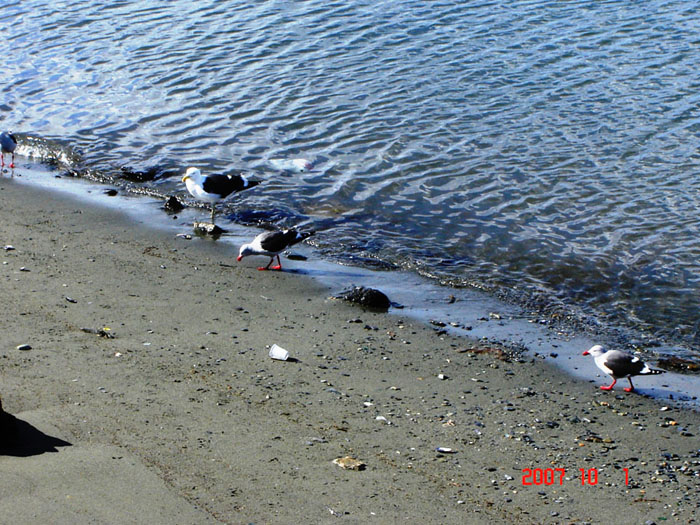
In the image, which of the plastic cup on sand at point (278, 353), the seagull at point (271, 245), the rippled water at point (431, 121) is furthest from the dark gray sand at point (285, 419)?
the rippled water at point (431, 121)

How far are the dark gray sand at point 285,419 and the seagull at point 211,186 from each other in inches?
89.9

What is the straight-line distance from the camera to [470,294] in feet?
31.1

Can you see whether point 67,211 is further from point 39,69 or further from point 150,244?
point 39,69

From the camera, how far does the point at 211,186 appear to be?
11.4 m

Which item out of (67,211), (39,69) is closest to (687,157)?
(67,211)

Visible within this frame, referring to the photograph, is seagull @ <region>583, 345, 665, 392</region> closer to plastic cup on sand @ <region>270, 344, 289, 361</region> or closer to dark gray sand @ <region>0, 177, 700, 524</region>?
dark gray sand @ <region>0, 177, 700, 524</region>

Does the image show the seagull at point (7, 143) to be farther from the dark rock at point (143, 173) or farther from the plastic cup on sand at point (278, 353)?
the plastic cup on sand at point (278, 353)

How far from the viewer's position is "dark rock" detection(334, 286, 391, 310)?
29.2 ft

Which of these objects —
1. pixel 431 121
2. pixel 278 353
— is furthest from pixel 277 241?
pixel 431 121
